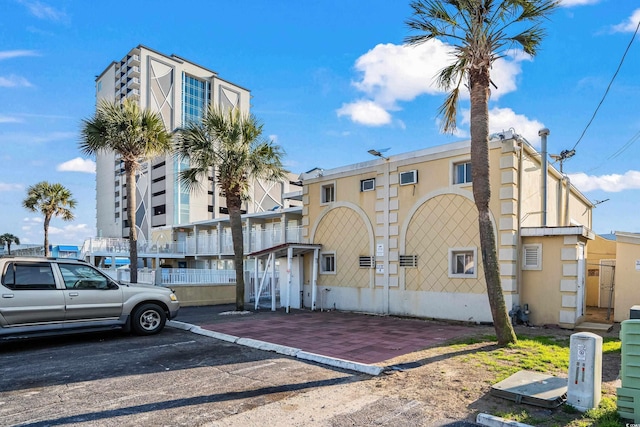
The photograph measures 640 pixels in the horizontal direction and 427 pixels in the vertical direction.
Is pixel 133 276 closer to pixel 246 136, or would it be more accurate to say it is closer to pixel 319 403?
pixel 246 136

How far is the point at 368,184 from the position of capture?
15.4 meters

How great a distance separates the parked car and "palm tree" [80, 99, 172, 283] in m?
6.29

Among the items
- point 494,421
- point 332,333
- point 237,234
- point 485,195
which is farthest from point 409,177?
point 494,421

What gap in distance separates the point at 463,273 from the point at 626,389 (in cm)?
795

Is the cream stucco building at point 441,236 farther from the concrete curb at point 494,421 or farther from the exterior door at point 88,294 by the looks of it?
the exterior door at point 88,294

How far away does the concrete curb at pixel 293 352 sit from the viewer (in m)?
6.87

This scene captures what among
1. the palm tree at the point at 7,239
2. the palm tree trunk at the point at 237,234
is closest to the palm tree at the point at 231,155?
the palm tree trunk at the point at 237,234

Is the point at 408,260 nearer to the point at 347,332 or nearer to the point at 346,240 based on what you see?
the point at 346,240

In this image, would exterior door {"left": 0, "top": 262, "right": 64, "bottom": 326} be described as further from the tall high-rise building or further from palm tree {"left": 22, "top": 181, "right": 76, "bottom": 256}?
the tall high-rise building

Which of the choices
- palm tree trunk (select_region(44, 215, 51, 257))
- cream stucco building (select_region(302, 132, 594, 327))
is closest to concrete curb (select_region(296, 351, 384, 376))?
cream stucco building (select_region(302, 132, 594, 327))

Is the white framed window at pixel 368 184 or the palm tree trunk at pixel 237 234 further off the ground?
the white framed window at pixel 368 184

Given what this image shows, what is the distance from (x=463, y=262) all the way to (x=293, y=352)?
22.7ft

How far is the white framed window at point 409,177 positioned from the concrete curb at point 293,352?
7.71 metres

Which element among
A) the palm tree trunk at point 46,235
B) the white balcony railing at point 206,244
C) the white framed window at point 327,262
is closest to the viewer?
the white framed window at point 327,262
